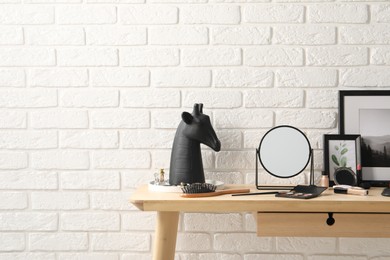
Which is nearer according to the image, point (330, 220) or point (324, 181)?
point (330, 220)

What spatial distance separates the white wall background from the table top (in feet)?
1.26

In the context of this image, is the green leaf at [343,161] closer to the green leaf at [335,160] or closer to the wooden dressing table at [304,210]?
the green leaf at [335,160]

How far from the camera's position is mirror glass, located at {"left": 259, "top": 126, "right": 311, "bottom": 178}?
177 centimetres

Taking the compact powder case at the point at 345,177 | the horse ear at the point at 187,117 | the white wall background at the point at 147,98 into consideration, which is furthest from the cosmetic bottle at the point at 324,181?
the horse ear at the point at 187,117

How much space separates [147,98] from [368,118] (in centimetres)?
84

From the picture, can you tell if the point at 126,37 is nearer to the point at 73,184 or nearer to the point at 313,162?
the point at 73,184

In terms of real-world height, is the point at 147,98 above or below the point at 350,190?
above

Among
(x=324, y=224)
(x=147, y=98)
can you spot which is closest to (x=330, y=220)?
(x=324, y=224)

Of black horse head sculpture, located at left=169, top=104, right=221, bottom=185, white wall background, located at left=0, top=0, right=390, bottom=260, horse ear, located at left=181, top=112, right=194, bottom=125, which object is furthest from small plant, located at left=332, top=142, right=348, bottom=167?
horse ear, located at left=181, top=112, right=194, bottom=125

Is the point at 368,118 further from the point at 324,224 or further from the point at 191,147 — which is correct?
the point at 191,147

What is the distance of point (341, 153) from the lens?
1823mm

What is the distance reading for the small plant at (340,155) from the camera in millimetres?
1819

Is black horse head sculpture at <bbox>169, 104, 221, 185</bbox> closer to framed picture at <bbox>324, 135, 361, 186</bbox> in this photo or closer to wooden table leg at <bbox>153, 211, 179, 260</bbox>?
wooden table leg at <bbox>153, 211, 179, 260</bbox>

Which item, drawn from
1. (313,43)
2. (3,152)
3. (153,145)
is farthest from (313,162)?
(3,152)
